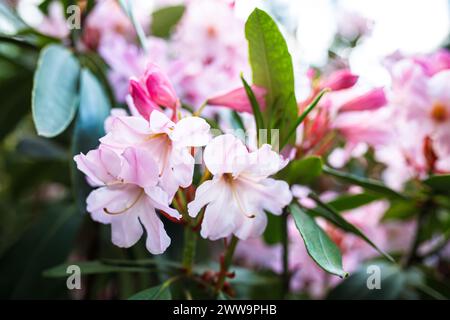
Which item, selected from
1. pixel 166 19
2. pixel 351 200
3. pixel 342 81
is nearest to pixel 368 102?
pixel 342 81

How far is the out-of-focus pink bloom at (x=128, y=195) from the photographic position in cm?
55

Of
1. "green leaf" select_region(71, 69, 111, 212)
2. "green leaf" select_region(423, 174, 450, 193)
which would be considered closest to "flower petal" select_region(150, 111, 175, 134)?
"green leaf" select_region(71, 69, 111, 212)

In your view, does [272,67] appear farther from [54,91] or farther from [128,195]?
[54,91]

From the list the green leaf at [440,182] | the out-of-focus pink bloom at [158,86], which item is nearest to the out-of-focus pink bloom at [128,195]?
the out-of-focus pink bloom at [158,86]

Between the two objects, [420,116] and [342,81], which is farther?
[420,116]

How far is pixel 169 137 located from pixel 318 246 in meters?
0.22

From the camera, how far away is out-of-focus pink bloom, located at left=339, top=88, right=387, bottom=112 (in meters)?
0.77

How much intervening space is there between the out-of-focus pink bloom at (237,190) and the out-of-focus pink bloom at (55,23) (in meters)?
0.77

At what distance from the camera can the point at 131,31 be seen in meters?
1.24

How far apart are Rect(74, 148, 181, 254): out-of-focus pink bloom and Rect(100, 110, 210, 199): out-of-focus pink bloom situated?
2 cm

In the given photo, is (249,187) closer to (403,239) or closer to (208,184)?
(208,184)

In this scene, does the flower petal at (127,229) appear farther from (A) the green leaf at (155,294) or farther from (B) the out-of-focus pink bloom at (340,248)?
(B) the out-of-focus pink bloom at (340,248)

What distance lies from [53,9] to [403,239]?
1.07m

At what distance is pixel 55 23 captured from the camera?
1.19 meters
